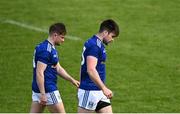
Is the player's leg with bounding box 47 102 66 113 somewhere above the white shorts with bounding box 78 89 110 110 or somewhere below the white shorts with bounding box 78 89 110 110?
below

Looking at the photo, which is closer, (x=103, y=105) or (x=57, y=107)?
(x=103, y=105)

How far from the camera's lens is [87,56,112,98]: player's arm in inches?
457

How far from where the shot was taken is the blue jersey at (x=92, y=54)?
39.2 feet

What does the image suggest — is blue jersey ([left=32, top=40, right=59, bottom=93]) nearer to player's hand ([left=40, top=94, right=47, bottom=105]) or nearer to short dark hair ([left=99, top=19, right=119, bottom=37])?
player's hand ([left=40, top=94, right=47, bottom=105])

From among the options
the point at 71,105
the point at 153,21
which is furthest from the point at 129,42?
the point at 71,105

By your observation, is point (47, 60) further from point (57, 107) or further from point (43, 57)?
point (57, 107)

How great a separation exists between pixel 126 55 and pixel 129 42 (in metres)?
1.42

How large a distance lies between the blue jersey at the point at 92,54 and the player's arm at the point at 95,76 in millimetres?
137

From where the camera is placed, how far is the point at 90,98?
12117mm

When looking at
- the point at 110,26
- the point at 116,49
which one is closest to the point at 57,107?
the point at 110,26

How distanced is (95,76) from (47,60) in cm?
112

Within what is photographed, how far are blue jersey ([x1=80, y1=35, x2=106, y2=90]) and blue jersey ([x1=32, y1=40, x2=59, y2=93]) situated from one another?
63 cm

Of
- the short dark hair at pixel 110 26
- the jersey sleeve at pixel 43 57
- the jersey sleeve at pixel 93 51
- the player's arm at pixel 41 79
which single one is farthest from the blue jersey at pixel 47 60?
the short dark hair at pixel 110 26

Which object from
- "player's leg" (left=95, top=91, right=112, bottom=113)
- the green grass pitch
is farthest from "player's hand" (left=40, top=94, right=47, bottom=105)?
the green grass pitch
